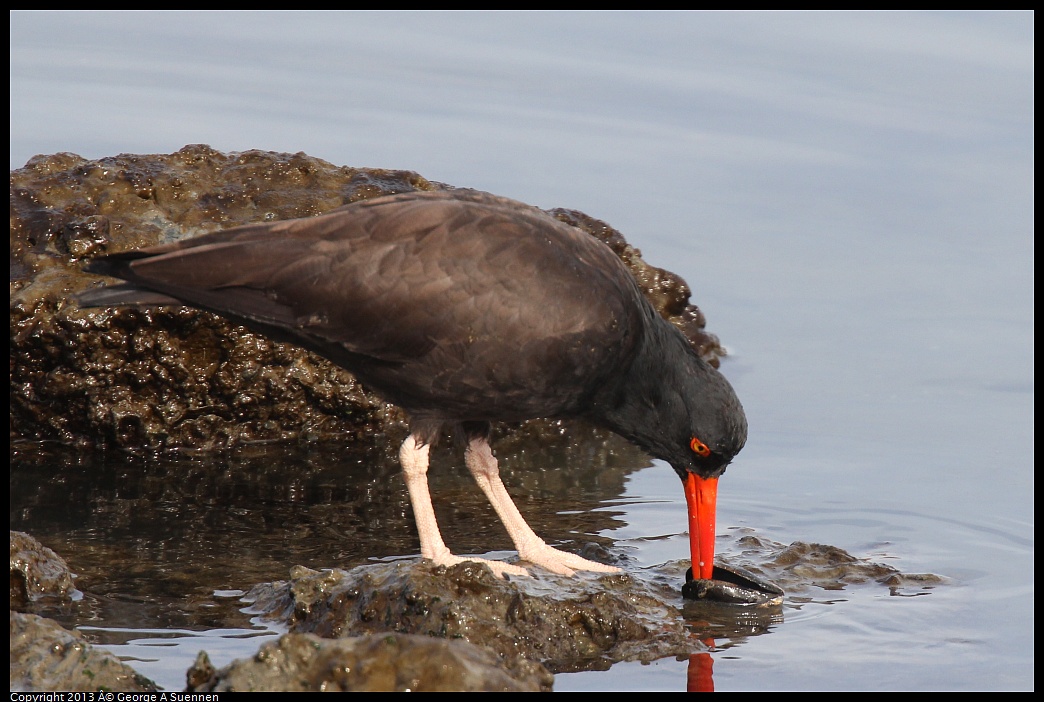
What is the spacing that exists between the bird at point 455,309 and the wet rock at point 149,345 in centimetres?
157

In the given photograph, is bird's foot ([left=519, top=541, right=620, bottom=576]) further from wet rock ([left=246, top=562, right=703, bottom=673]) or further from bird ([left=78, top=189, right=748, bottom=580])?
wet rock ([left=246, top=562, right=703, bottom=673])

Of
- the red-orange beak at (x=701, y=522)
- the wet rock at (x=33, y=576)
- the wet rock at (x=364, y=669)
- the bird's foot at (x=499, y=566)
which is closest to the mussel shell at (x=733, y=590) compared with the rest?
the red-orange beak at (x=701, y=522)

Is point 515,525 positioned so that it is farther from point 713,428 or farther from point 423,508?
point 713,428

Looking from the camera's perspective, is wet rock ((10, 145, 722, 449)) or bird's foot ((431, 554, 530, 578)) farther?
wet rock ((10, 145, 722, 449))

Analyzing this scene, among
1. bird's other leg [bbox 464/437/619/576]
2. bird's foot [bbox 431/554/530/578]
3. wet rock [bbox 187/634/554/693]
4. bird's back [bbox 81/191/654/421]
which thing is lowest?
wet rock [bbox 187/634/554/693]

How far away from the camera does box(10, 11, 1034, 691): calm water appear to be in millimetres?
6273

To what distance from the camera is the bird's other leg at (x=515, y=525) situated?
21.1 ft

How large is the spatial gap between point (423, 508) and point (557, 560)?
24.5 inches

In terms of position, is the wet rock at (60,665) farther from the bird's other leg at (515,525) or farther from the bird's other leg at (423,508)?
the bird's other leg at (515,525)

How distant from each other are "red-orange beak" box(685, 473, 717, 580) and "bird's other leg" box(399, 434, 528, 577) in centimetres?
78

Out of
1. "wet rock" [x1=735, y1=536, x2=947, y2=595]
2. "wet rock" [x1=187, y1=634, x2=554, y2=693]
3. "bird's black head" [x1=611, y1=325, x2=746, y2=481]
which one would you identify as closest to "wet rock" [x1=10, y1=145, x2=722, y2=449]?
"bird's black head" [x1=611, y1=325, x2=746, y2=481]

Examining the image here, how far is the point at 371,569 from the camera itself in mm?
5840

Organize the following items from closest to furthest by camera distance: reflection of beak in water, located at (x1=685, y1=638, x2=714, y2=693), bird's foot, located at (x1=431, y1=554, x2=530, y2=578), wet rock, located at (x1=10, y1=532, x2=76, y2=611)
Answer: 1. reflection of beak in water, located at (x1=685, y1=638, x2=714, y2=693)
2. wet rock, located at (x1=10, y1=532, x2=76, y2=611)
3. bird's foot, located at (x1=431, y1=554, x2=530, y2=578)

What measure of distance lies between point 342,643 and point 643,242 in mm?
6776
